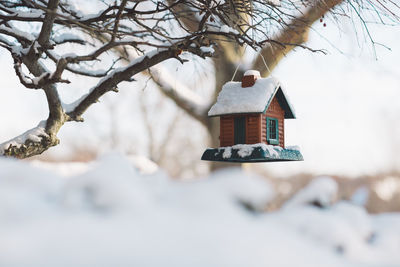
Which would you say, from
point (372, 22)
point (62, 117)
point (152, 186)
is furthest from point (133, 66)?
point (152, 186)

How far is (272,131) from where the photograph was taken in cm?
318

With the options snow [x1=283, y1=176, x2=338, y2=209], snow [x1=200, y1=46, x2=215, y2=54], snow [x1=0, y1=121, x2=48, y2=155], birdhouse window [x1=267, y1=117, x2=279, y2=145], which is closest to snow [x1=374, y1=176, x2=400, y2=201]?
birdhouse window [x1=267, y1=117, x2=279, y2=145]

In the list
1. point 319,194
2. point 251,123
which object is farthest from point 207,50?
point 319,194

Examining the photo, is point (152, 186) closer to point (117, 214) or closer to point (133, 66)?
point (117, 214)

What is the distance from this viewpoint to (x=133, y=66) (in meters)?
3.27

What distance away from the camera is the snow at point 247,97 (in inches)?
113

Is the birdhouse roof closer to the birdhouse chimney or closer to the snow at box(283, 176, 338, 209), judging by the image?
the birdhouse chimney

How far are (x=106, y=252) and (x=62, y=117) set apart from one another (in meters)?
2.97

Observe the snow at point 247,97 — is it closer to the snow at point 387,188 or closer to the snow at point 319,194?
the snow at point 319,194

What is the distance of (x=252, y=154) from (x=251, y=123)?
1.05ft

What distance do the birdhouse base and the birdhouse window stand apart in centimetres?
11

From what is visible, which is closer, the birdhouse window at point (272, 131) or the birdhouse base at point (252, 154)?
the birdhouse base at point (252, 154)

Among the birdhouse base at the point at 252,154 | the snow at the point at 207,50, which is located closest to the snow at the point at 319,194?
the birdhouse base at the point at 252,154

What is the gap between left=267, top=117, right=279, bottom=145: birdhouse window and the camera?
121 inches
